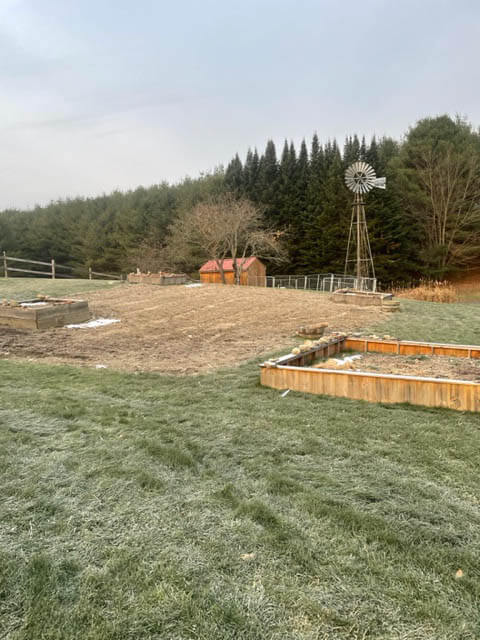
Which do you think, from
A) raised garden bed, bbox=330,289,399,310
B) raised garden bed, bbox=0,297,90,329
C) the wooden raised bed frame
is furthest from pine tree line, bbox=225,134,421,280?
the wooden raised bed frame

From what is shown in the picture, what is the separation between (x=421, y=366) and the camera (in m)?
4.64

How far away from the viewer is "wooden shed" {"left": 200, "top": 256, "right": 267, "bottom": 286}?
25016 mm

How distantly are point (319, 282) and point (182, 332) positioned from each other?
16451mm

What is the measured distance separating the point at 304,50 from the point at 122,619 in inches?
505

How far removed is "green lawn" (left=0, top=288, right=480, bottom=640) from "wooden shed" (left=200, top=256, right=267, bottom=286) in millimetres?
21572

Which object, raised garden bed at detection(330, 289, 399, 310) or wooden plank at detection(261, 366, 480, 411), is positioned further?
raised garden bed at detection(330, 289, 399, 310)

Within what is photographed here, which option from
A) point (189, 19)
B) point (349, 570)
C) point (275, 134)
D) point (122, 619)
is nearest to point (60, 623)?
point (122, 619)

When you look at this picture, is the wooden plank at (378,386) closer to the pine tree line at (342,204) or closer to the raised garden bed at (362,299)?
the raised garden bed at (362,299)

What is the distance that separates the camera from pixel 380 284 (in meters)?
25.2

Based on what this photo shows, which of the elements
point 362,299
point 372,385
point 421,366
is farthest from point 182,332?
point 362,299

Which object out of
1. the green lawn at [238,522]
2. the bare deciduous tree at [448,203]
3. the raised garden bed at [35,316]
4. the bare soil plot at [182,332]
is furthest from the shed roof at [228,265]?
the green lawn at [238,522]

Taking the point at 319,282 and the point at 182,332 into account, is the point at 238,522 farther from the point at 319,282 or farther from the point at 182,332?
the point at 319,282

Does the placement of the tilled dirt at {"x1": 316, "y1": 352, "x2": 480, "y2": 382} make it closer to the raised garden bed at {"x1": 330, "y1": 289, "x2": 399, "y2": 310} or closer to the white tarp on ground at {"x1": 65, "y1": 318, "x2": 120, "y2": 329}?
the white tarp on ground at {"x1": 65, "y1": 318, "x2": 120, "y2": 329}

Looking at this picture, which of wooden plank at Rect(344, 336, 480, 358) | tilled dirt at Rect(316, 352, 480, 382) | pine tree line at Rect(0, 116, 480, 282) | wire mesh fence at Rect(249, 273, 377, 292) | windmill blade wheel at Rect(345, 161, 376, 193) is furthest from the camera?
pine tree line at Rect(0, 116, 480, 282)
